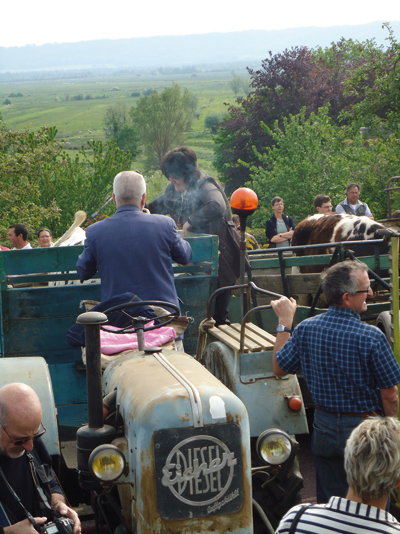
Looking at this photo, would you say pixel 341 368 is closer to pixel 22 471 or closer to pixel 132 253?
pixel 132 253

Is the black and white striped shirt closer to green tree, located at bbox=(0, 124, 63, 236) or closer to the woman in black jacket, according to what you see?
the woman in black jacket

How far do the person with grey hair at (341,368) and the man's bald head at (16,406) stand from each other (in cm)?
144

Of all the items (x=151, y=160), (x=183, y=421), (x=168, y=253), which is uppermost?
(x=168, y=253)

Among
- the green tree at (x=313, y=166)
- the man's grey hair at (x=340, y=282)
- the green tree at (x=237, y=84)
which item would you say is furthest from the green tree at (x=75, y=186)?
the green tree at (x=237, y=84)

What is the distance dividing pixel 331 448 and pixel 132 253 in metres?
1.50

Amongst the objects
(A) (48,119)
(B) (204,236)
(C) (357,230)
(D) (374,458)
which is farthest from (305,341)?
(A) (48,119)

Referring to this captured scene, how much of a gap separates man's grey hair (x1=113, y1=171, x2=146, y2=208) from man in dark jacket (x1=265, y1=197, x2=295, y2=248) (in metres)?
5.63

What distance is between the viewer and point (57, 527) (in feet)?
9.04

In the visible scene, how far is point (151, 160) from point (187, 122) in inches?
359

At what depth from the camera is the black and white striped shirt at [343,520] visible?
211 centimetres

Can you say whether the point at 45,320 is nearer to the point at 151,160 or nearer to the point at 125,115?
the point at 151,160

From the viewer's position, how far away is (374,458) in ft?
7.20

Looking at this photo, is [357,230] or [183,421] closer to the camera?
[183,421]

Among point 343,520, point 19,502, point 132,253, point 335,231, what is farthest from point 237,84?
point 343,520
